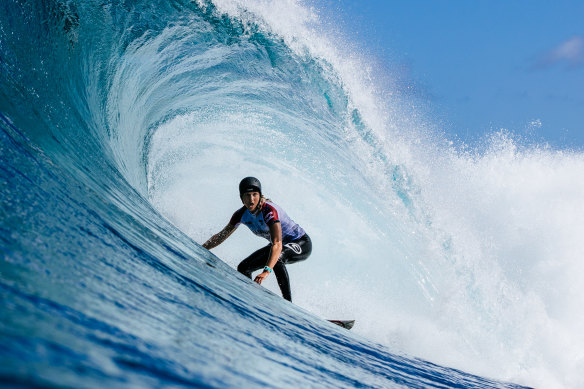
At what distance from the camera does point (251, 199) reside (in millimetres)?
4492

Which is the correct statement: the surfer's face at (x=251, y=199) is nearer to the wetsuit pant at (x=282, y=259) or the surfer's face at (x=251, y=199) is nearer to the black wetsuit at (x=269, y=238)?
the black wetsuit at (x=269, y=238)

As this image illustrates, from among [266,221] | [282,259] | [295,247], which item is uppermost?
[295,247]

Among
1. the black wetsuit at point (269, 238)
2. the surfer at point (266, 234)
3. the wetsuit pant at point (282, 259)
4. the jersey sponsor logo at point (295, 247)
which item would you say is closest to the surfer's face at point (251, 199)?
the surfer at point (266, 234)

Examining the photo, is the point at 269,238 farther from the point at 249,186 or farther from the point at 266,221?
the point at 249,186

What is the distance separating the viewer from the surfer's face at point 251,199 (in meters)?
4.47

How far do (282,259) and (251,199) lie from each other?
3.33ft

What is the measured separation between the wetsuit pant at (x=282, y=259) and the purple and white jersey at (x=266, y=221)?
0.10 m

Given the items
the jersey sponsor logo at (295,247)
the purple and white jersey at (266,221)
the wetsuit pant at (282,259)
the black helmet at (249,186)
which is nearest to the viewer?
the black helmet at (249,186)

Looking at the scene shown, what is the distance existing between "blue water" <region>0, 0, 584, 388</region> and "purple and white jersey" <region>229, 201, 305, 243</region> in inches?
23.6

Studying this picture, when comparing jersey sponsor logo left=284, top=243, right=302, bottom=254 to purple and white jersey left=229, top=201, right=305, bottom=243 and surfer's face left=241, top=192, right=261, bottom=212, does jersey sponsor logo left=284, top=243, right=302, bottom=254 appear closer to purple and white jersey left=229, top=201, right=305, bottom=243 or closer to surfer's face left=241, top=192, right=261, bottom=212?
purple and white jersey left=229, top=201, right=305, bottom=243

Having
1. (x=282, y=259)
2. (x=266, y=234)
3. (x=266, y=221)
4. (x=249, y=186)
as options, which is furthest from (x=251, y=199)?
(x=282, y=259)

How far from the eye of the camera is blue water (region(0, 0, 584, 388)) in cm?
113

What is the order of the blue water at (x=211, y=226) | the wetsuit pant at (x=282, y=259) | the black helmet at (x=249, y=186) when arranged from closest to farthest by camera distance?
1. the blue water at (x=211, y=226)
2. the black helmet at (x=249, y=186)
3. the wetsuit pant at (x=282, y=259)

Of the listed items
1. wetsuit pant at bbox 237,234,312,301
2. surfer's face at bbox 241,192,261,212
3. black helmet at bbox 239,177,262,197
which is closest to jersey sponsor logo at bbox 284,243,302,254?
wetsuit pant at bbox 237,234,312,301
